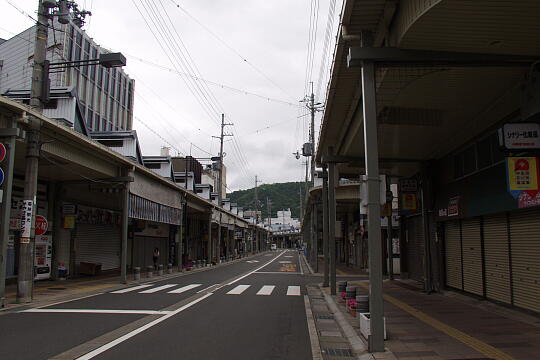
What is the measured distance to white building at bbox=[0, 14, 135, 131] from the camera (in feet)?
93.5

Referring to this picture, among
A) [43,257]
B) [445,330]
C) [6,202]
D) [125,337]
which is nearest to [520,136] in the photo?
[445,330]

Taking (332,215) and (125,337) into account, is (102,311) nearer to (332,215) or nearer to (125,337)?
(125,337)

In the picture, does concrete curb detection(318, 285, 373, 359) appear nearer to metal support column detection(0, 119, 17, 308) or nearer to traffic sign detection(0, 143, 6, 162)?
metal support column detection(0, 119, 17, 308)

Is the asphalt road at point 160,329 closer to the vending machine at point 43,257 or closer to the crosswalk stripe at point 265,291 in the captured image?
the crosswalk stripe at point 265,291

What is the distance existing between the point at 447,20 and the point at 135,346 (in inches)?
300

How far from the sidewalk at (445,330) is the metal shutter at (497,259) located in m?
0.41

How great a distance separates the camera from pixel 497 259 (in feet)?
42.5

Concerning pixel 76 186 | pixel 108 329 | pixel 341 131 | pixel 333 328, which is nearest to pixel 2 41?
pixel 76 186

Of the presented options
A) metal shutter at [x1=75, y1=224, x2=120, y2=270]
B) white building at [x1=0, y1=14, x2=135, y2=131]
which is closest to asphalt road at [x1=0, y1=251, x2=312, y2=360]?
white building at [x1=0, y1=14, x2=135, y2=131]

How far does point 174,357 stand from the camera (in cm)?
746

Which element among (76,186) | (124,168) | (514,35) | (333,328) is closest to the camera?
(514,35)

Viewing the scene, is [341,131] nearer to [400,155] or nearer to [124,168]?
[400,155]

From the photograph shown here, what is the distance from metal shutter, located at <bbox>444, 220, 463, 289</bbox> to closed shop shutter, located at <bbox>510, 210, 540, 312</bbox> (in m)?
4.09

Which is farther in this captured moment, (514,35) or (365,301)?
(365,301)
